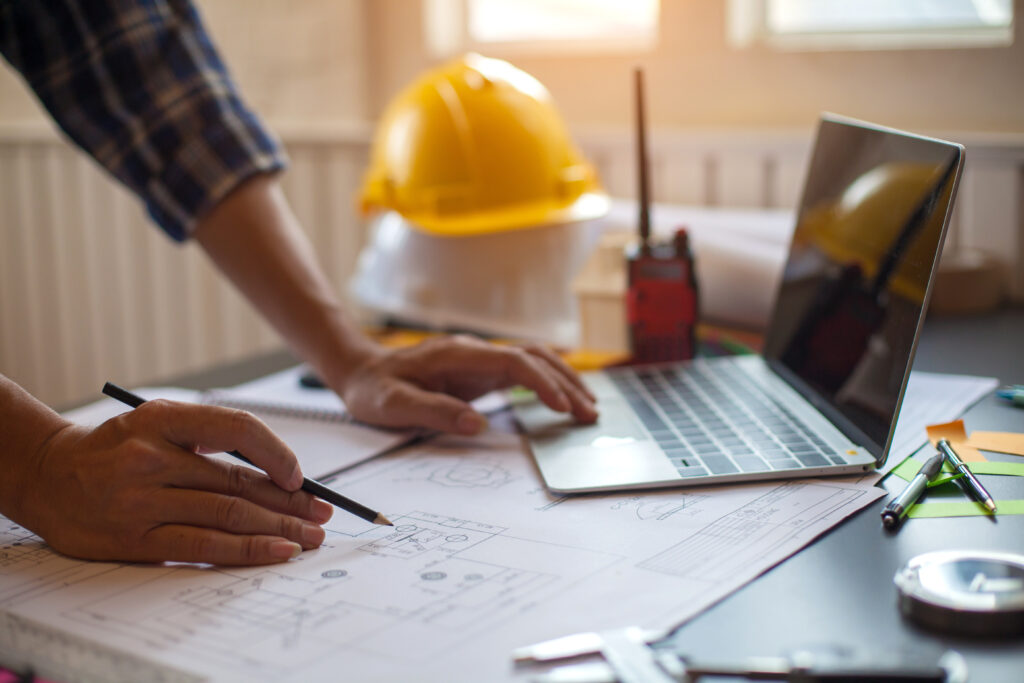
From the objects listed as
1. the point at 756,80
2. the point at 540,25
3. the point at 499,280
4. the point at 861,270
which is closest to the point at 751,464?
the point at 861,270

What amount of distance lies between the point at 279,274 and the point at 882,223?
1.81 ft

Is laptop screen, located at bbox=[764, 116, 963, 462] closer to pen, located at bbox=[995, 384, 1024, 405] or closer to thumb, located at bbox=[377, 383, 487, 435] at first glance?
pen, located at bbox=[995, 384, 1024, 405]

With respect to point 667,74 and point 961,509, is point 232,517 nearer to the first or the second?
point 961,509

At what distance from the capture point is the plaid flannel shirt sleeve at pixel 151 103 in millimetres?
980

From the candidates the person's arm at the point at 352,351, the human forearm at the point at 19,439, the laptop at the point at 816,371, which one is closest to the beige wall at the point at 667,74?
the laptop at the point at 816,371

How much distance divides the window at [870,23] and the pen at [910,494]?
957 mm

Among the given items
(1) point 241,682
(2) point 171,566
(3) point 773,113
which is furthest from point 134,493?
(3) point 773,113

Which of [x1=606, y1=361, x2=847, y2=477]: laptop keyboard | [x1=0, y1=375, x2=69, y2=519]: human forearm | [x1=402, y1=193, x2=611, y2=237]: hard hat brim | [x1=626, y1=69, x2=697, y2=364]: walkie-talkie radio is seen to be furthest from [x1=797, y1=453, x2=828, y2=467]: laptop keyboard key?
[x1=402, y1=193, x2=611, y2=237]: hard hat brim

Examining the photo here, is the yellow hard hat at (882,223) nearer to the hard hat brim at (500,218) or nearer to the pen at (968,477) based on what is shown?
the pen at (968,477)

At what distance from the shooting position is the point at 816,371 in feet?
2.72

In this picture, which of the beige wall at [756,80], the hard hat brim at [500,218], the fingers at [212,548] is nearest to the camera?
the fingers at [212,548]

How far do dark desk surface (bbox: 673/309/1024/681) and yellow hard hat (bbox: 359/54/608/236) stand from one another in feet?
2.27

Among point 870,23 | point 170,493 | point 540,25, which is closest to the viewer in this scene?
point 170,493

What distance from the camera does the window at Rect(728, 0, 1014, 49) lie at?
142 centimetres
